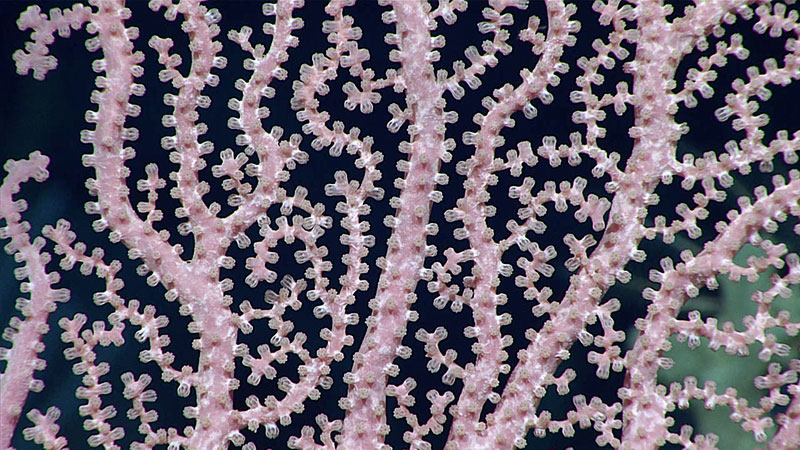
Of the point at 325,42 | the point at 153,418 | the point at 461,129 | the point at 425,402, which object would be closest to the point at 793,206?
the point at 461,129

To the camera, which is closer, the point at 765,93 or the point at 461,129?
the point at 765,93

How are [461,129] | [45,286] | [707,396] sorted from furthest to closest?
[461,129] → [45,286] → [707,396]

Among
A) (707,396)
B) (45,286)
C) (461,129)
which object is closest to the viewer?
(707,396)

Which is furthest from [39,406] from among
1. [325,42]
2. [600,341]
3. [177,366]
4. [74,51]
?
[600,341]

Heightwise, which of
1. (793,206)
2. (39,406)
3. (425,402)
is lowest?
(39,406)

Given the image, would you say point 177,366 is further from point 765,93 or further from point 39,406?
point 765,93

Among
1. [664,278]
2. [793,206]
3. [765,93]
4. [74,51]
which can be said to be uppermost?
[74,51]

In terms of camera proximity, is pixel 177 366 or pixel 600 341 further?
pixel 177 366

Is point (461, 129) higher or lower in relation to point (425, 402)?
higher

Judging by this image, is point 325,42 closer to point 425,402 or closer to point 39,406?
point 425,402
